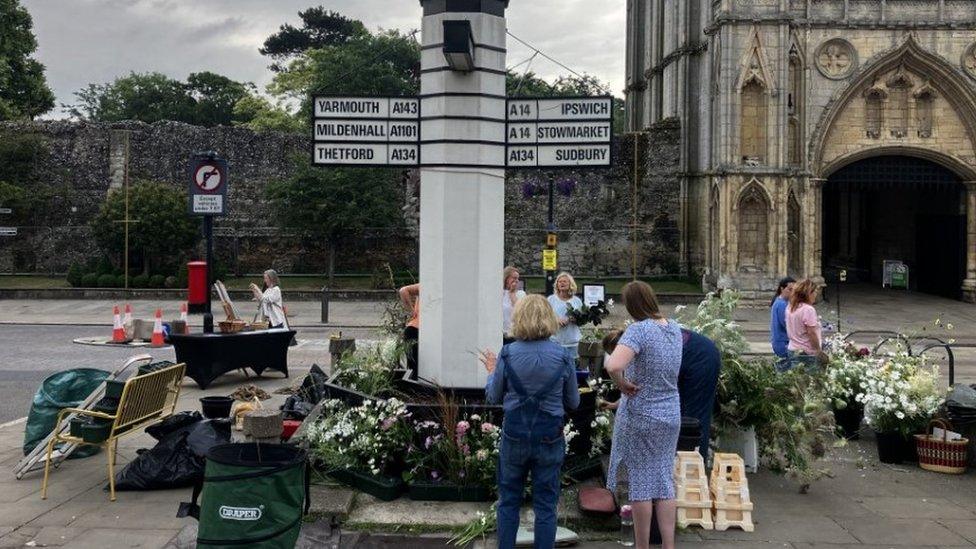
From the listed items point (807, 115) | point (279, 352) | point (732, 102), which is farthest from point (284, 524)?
point (807, 115)

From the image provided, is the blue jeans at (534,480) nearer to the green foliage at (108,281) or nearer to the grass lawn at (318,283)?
the grass lawn at (318,283)

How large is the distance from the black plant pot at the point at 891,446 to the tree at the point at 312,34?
6754 centimetres

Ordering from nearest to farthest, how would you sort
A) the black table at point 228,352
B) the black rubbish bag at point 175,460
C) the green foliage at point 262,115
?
1. the black rubbish bag at point 175,460
2. the black table at point 228,352
3. the green foliage at point 262,115

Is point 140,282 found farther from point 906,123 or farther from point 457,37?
point 457,37

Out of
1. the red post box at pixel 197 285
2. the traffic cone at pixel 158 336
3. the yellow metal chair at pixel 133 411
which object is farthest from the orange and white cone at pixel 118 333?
the yellow metal chair at pixel 133 411

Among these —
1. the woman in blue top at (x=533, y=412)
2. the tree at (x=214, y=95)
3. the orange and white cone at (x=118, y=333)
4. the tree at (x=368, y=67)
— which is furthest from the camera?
the tree at (x=214, y=95)

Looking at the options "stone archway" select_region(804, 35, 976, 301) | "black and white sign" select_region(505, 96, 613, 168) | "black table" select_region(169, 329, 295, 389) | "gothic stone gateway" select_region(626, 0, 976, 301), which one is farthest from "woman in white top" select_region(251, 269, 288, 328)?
"stone archway" select_region(804, 35, 976, 301)

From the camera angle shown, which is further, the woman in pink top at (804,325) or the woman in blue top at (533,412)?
the woman in pink top at (804,325)

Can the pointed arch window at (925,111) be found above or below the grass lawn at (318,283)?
above

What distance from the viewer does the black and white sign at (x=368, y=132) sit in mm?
8234

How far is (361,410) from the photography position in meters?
7.45

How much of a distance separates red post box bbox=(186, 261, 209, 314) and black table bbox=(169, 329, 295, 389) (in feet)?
26.3

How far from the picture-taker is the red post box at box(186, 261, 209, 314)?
2172 centimetres

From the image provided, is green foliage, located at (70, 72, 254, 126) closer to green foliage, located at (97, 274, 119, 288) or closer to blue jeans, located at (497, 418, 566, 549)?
green foliage, located at (97, 274, 119, 288)
